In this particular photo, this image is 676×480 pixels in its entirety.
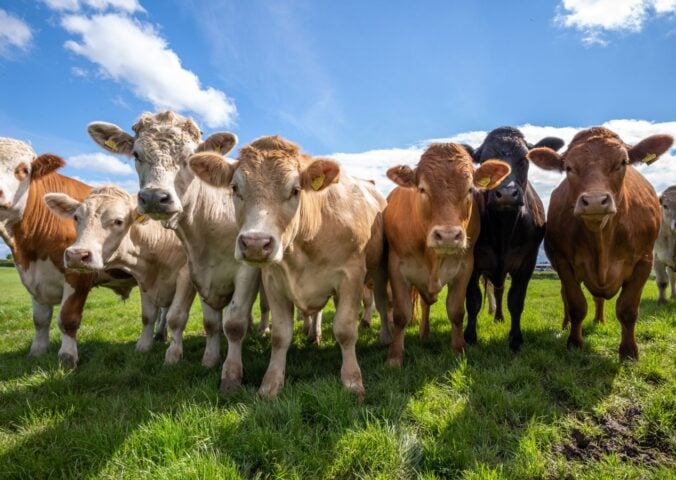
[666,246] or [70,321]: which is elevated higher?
[666,246]

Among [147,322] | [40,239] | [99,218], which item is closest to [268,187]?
[99,218]

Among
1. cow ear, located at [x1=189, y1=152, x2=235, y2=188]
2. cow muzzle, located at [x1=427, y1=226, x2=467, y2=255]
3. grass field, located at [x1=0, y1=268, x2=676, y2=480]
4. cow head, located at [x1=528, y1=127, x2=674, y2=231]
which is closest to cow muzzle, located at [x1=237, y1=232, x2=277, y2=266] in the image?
cow ear, located at [x1=189, y1=152, x2=235, y2=188]

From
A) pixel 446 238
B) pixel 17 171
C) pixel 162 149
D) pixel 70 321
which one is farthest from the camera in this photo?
pixel 17 171

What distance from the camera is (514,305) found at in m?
5.75

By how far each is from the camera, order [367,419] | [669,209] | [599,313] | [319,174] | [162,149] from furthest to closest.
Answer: [669,209], [599,313], [162,149], [319,174], [367,419]

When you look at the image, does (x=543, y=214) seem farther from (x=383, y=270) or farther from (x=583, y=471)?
(x=583, y=471)

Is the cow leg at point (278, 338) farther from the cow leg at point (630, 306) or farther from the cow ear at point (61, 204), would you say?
the cow leg at point (630, 306)

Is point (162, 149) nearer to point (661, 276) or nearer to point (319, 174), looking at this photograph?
point (319, 174)

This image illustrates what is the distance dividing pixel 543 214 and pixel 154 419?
5652mm

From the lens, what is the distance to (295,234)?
3.98 m

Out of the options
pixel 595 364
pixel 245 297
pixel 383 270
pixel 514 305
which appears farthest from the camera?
pixel 383 270

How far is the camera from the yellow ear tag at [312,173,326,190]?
394cm

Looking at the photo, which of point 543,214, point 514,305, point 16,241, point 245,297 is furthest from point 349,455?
point 16,241

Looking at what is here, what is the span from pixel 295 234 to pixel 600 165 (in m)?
3.31
